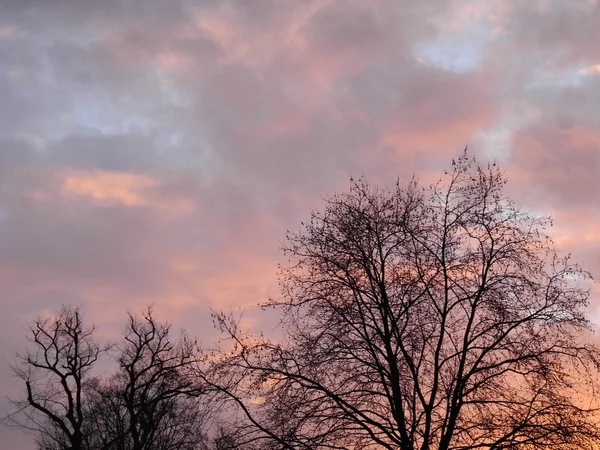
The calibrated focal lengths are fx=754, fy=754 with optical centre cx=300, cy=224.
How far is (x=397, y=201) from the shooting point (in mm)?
19406

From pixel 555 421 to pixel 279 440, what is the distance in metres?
6.18

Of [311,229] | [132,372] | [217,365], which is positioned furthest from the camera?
[132,372]

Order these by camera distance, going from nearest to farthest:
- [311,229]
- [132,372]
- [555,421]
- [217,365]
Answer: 1. [555,421]
2. [217,365]
3. [311,229]
4. [132,372]

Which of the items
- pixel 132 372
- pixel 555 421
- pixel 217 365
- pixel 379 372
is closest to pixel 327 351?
pixel 379 372

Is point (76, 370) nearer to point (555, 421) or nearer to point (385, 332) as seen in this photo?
point (385, 332)

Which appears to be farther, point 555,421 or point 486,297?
point 486,297

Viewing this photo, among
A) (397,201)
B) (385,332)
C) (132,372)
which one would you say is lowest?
(385,332)

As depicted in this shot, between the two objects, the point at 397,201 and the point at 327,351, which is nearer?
the point at 327,351

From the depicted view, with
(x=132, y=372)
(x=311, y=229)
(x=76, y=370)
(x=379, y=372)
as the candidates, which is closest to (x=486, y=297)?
(x=379, y=372)

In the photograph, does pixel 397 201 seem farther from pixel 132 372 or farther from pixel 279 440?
pixel 132 372

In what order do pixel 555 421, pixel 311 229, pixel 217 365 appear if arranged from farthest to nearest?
pixel 311 229, pixel 217 365, pixel 555 421

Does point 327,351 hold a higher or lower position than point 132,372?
lower

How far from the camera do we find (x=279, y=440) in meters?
17.1

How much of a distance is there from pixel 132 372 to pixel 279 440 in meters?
22.5
